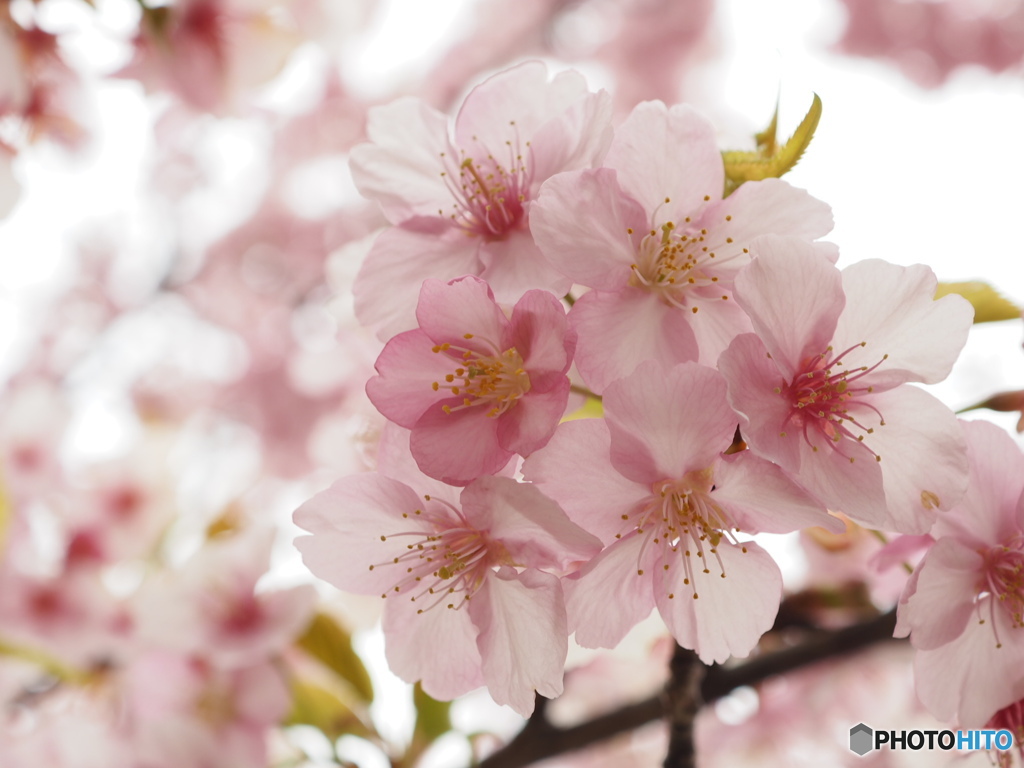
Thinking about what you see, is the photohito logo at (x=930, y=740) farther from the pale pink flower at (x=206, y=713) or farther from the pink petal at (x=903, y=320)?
the pale pink flower at (x=206, y=713)

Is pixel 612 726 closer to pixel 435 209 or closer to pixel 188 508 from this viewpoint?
pixel 435 209

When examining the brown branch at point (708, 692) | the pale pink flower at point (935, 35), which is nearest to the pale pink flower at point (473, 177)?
the brown branch at point (708, 692)

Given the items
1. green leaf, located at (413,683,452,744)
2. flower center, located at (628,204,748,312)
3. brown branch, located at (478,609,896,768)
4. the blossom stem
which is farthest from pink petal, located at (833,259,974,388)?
green leaf, located at (413,683,452,744)

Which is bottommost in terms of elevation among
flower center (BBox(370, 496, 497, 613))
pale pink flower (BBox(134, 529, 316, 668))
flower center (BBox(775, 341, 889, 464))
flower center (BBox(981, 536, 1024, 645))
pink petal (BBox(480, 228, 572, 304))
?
pale pink flower (BBox(134, 529, 316, 668))

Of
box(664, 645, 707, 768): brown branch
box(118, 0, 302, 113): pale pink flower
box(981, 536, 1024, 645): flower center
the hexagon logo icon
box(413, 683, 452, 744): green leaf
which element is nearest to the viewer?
box(981, 536, 1024, 645): flower center

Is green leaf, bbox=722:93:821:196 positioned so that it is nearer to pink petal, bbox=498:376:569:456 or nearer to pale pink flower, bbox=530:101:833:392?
pale pink flower, bbox=530:101:833:392
